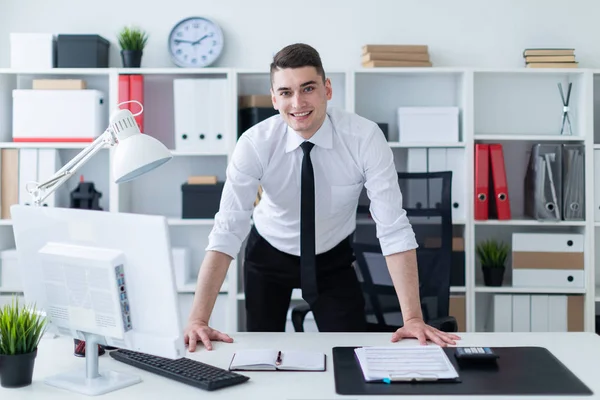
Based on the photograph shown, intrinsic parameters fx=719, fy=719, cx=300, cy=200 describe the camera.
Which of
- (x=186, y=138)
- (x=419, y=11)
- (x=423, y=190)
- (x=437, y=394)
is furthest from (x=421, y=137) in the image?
(x=437, y=394)

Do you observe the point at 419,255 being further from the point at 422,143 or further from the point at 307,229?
the point at 422,143

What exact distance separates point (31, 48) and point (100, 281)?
2.55 metres

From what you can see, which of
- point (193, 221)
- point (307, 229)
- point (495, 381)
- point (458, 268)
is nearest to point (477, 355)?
point (495, 381)

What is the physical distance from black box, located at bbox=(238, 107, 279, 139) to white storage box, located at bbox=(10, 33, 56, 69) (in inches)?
40.4

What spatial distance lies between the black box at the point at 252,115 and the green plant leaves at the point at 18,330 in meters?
2.13

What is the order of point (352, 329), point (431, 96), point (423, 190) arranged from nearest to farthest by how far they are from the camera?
point (352, 329) < point (423, 190) < point (431, 96)

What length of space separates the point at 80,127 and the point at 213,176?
0.72 meters

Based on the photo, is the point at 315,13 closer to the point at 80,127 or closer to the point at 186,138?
the point at 186,138

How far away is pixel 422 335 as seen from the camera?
1.96m

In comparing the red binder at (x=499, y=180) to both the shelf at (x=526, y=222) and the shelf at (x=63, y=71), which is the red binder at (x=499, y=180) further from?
the shelf at (x=63, y=71)

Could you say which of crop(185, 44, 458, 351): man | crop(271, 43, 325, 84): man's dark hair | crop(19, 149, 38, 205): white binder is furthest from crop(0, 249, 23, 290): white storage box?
crop(271, 43, 325, 84): man's dark hair

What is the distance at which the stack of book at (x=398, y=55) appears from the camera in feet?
11.9

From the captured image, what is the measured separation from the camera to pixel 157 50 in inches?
154

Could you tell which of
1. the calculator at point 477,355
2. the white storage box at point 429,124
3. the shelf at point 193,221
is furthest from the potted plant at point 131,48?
the calculator at point 477,355
